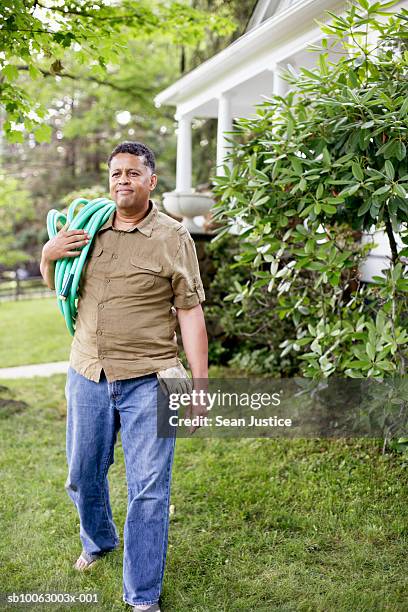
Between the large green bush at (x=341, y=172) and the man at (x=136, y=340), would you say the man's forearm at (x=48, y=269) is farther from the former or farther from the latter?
the large green bush at (x=341, y=172)

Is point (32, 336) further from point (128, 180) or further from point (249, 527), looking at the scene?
point (128, 180)

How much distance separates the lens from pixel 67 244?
290 cm

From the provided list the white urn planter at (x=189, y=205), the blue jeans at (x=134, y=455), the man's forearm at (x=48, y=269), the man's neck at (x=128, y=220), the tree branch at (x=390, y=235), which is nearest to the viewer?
the blue jeans at (x=134, y=455)

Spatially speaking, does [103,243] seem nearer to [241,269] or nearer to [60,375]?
[241,269]

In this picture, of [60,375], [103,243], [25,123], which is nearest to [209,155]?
[60,375]

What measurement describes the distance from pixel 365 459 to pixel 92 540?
6.70 ft

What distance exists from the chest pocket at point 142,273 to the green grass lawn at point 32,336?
21.9 feet

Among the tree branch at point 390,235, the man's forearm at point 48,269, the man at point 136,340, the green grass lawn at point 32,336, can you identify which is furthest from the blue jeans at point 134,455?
the green grass lawn at point 32,336

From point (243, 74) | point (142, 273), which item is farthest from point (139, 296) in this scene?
point (243, 74)

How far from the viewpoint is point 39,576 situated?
3.27 meters

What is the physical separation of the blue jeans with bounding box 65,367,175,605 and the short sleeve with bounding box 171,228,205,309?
351 mm

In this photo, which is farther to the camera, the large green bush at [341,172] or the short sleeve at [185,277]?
the large green bush at [341,172]

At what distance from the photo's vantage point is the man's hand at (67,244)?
289 centimetres

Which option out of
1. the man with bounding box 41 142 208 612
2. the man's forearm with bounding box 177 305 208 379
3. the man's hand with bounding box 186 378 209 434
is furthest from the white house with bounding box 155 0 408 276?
the man's hand with bounding box 186 378 209 434
